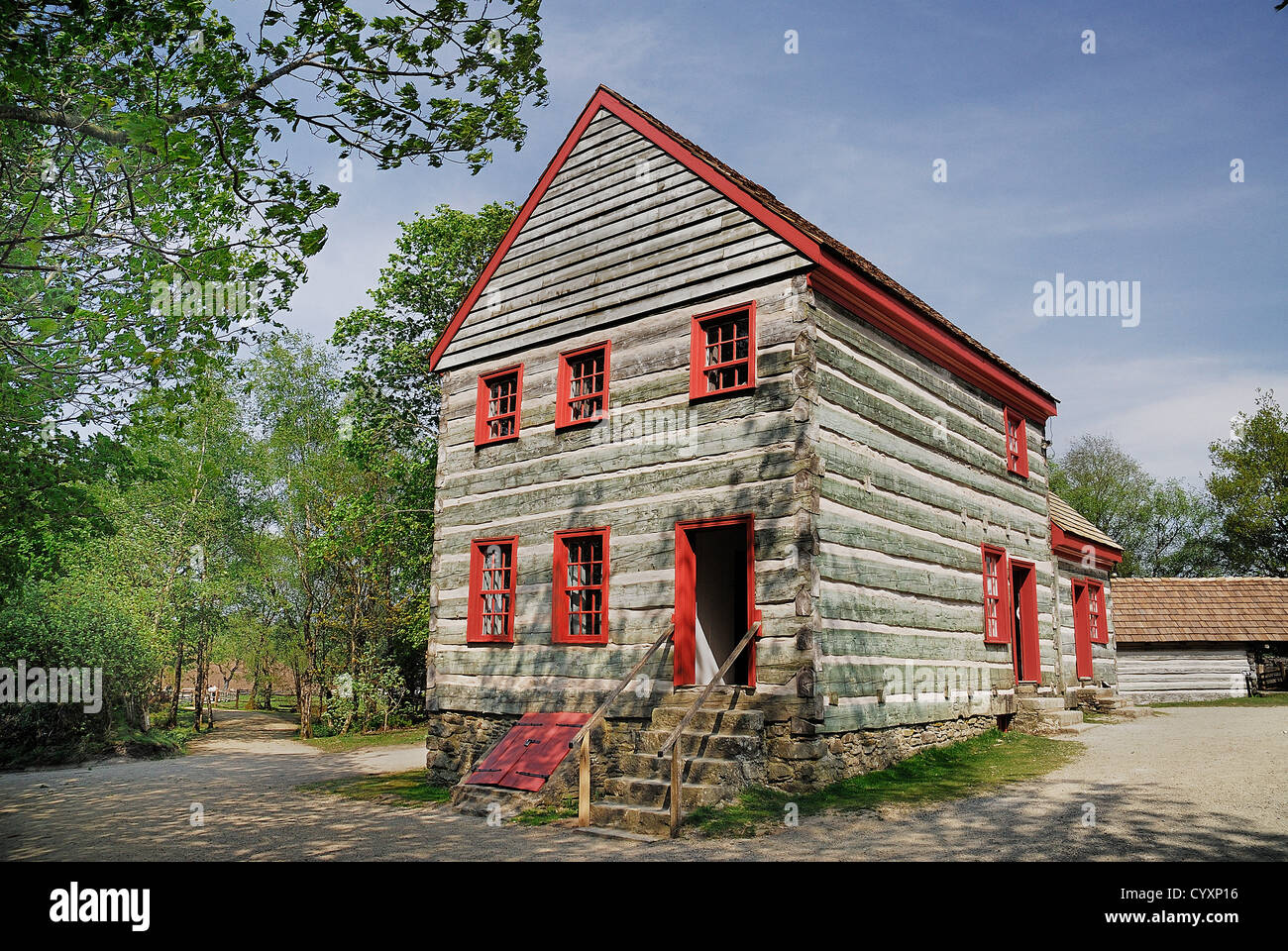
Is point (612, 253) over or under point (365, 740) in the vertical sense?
over

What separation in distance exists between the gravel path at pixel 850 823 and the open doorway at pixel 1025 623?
1.68m

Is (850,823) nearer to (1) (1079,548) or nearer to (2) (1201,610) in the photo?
(1) (1079,548)

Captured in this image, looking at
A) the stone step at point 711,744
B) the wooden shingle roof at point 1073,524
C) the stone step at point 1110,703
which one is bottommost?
the stone step at point 1110,703

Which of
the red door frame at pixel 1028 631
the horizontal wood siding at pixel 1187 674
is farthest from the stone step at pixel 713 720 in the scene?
the horizontal wood siding at pixel 1187 674

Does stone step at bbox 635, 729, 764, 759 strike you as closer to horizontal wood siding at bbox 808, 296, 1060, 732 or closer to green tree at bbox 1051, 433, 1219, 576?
horizontal wood siding at bbox 808, 296, 1060, 732

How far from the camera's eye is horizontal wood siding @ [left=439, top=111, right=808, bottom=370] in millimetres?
12281

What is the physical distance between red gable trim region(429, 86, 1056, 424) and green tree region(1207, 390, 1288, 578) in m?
29.7

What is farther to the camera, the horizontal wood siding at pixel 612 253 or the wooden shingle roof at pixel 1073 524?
the wooden shingle roof at pixel 1073 524

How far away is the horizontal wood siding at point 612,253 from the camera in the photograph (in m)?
12.3

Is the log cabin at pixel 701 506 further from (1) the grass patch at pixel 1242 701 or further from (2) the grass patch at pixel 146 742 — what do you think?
(1) the grass patch at pixel 1242 701

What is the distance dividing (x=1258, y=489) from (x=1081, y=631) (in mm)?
27107

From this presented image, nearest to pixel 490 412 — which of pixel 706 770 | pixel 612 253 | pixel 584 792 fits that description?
pixel 612 253

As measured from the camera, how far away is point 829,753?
1038 cm
